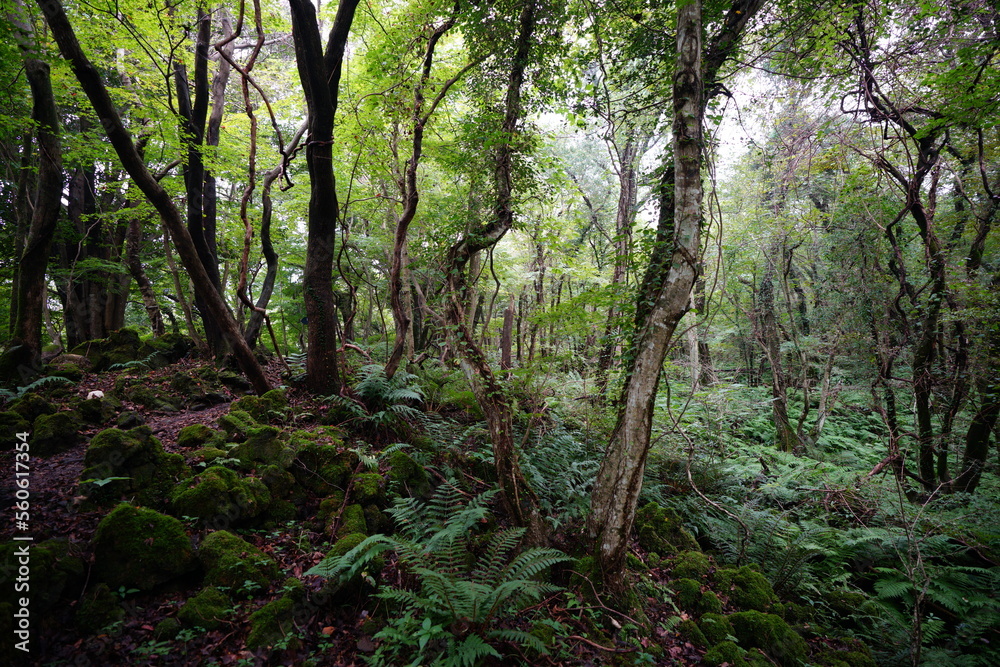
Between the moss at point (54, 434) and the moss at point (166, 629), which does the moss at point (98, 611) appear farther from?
the moss at point (54, 434)

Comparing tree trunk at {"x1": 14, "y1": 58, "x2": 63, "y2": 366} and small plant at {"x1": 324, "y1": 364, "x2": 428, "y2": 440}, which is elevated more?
tree trunk at {"x1": 14, "y1": 58, "x2": 63, "y2": 366}

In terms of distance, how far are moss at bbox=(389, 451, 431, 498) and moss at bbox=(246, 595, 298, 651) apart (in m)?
1.62

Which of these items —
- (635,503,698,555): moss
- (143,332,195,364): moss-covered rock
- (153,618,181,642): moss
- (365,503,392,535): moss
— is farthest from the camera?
(143,332,195,364): moss-covered rock

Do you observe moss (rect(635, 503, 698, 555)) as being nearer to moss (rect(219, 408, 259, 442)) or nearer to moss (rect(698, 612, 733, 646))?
moss (rect(698, 612, 733, 646))

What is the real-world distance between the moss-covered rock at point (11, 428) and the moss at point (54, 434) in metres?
0.08

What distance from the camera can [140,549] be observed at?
10.5ft

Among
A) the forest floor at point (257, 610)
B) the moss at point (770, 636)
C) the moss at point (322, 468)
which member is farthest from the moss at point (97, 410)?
the moss at point (770, 636)

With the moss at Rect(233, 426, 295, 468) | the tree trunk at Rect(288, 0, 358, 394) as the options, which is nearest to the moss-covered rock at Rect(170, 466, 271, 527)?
the moss at Rect(233, 426, 295, 468)

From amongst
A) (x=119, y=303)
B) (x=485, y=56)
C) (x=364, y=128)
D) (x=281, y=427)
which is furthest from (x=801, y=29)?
(x=119, y=303)

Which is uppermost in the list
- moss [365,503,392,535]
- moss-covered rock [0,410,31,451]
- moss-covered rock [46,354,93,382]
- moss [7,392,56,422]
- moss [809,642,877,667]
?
moss-covered rock [46,354,93,382]

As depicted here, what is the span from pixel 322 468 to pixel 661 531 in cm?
457

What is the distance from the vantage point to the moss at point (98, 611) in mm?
2771

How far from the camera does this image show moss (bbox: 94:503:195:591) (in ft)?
10.2

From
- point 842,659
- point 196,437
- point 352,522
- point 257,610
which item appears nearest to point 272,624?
point 257,610
